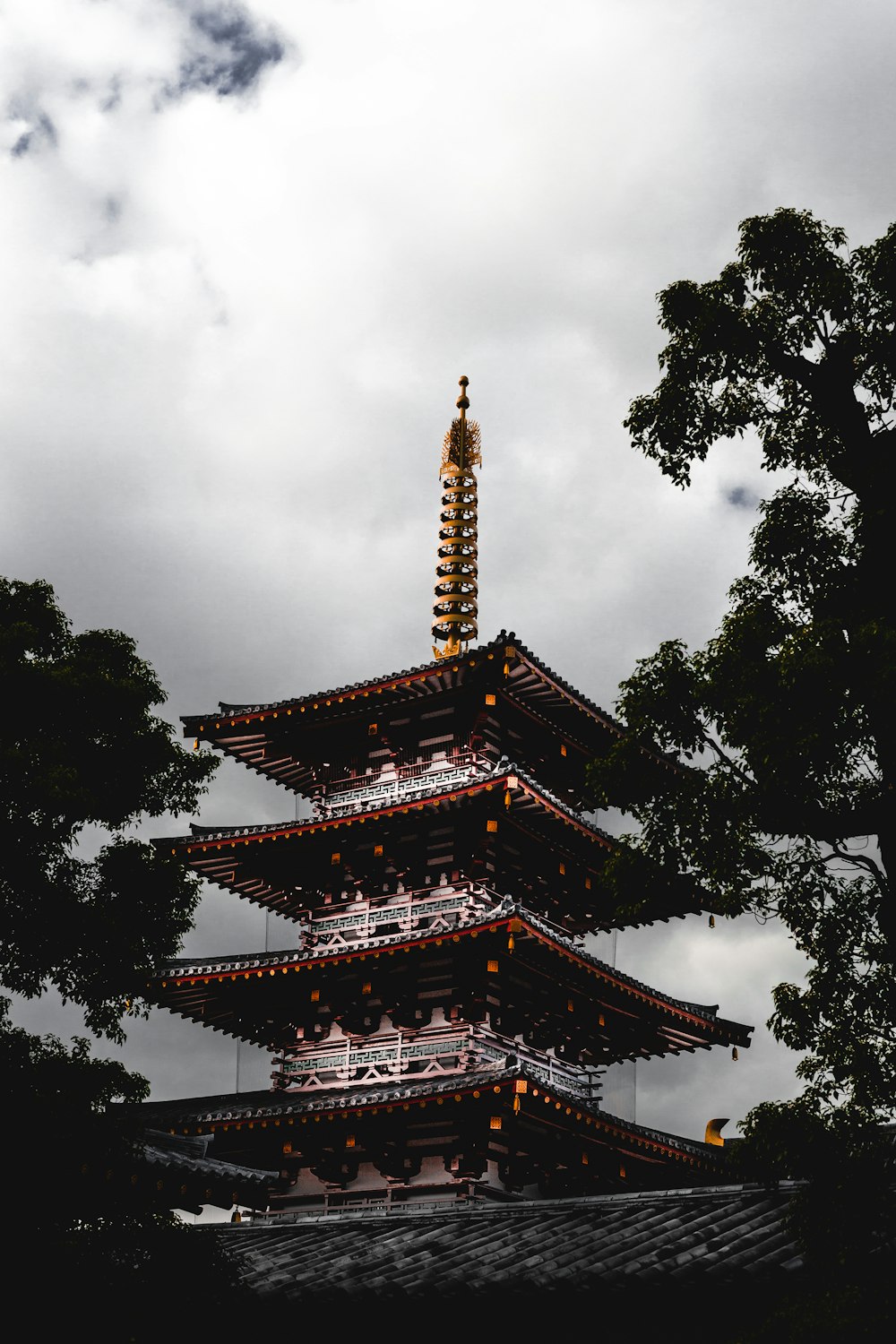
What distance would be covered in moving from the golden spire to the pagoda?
371cm

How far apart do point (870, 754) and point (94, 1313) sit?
8639mm

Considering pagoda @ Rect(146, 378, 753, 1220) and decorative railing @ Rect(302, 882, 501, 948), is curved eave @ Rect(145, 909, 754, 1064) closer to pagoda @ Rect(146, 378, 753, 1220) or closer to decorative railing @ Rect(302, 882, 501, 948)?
pagoda @ Rect(146, 378, 753, 1220)

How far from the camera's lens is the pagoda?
25875mm

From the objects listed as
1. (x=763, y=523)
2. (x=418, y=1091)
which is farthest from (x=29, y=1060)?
(x=418, y=1091)

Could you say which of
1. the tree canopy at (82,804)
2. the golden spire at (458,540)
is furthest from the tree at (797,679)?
the golden spire at (458,540)

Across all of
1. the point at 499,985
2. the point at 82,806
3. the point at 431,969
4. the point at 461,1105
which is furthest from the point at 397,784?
the point at 82,806

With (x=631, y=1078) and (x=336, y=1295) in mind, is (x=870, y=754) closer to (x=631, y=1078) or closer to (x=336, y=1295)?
(x=336, y=1295)

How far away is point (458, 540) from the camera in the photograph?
→ 34281 millimetres

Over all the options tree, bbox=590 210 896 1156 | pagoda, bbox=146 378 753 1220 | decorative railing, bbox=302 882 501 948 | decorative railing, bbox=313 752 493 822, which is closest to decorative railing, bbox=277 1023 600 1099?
pagoda, bbox=146 378 753 1220

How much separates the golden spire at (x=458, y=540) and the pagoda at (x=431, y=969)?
12.2 feet

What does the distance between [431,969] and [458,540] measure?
1156 centimetres

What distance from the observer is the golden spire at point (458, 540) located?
3303cm

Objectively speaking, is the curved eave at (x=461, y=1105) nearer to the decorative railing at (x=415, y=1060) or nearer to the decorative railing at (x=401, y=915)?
the decorative railing at (x=415, y=1060)

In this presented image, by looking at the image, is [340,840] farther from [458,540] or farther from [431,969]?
[458,540]
